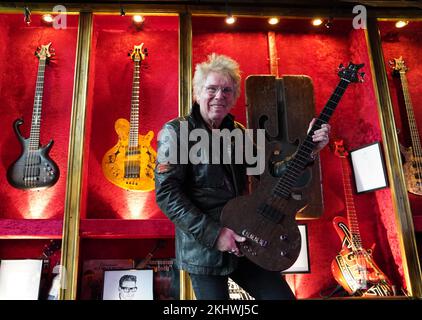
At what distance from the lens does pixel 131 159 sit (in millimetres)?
2754

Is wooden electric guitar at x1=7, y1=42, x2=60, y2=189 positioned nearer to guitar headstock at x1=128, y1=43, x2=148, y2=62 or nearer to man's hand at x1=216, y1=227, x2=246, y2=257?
guitar headstock at x1=128, y1=43, x2=148, y2=62

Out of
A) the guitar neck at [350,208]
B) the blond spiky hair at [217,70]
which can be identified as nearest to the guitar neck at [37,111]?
the blond spiky hair at [217,70]

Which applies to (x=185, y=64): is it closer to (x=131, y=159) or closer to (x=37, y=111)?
(x=131, y=159)

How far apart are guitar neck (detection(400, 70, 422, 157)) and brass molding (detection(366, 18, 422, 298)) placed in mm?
284

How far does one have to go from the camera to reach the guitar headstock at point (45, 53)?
2.96 metres

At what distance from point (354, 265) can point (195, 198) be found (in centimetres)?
168

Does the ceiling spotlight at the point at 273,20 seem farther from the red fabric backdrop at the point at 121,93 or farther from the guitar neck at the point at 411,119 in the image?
the guitar neck at the point at 411,119

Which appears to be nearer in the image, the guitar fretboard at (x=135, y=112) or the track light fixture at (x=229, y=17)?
the guitar fretboard at (x=135, y=112)

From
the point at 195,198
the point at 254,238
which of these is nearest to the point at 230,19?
the point at 195,198

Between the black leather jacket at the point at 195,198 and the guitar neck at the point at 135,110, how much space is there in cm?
131
